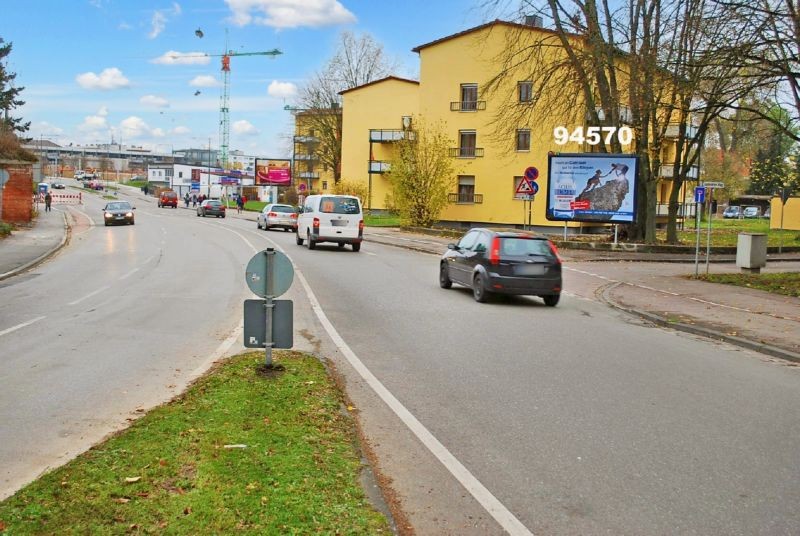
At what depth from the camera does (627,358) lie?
983 cm

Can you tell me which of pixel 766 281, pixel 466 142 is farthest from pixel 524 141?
pixel 766 281

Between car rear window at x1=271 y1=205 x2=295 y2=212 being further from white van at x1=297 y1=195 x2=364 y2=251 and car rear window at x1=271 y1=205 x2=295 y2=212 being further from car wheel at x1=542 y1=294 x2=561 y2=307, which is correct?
car wheel at x1=542 y1=294 x2=561 y2=307

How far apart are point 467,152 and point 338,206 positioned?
28.1m

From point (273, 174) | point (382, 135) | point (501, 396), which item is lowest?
point (501, 396)

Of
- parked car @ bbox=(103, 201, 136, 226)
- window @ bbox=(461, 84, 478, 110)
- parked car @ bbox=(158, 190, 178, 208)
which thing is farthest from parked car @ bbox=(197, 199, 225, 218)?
window @ bbox=(461, 84, 478, 110)

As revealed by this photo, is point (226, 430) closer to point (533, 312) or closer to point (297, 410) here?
point (297, 410)

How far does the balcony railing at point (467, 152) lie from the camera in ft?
174

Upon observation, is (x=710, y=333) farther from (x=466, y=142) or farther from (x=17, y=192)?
(x=466, y=142)

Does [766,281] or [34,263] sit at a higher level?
[766,281]

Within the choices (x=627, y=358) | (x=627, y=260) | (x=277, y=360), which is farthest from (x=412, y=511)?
(x=627, y=260)

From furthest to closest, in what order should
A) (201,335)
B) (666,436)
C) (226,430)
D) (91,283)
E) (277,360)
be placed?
(91,283)
(201,335)
(277,360)
(666,436)
(226,430)

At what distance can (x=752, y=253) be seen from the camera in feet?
71.7

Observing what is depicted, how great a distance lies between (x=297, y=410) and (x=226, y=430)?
0.79m

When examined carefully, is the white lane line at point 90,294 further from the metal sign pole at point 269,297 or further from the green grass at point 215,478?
the green grass at point 215,478
